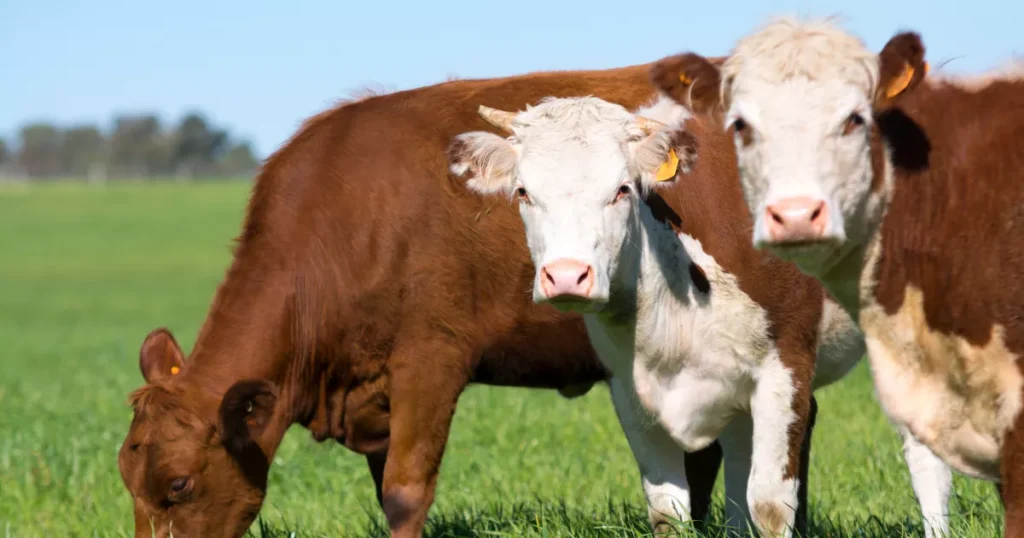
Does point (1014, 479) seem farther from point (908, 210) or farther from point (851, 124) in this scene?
point (851, 124)

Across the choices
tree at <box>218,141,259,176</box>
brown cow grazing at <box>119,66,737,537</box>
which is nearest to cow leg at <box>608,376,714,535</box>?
brown cow grazing at <box>119,66,737,537</box>

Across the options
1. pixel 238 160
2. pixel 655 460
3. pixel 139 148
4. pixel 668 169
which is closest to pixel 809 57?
pixel 668 169

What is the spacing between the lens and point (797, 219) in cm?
380

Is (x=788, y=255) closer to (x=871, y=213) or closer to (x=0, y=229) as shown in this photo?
(x=871, y=213)

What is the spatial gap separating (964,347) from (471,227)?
8.92ft

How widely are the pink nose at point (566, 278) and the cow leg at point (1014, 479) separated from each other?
61.3 inches

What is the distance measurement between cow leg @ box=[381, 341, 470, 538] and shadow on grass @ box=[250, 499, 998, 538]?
1.20ft

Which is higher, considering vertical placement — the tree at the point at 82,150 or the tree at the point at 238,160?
the tree at the point at 82,150

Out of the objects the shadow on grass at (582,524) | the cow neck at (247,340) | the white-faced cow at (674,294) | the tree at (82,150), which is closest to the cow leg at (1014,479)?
the shadow on grass at (582,524)

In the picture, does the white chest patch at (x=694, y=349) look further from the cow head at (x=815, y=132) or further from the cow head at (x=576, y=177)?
the cow head at (x=815, y=132)

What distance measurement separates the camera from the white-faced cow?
17.0 feet

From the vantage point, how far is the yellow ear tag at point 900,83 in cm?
412

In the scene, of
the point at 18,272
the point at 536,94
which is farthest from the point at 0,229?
the point at 536,94

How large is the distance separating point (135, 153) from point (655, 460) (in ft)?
323
